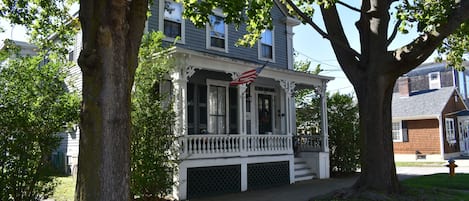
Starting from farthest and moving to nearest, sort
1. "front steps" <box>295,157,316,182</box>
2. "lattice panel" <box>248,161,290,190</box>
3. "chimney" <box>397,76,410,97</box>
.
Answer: "chimney" <box>397,76,410,97</box> → "front steps" <box>295,157,316,182</box> → "lattice panel" <box>248,161,290,190</box>

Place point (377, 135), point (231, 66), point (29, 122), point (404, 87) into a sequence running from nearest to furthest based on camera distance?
point (29, 122), point (377, 135), point (231, 66), point (404, 87)

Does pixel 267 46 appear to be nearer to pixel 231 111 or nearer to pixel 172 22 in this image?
pixel 231 111

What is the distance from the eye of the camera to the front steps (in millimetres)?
14042

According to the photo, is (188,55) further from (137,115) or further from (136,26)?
(136,26)

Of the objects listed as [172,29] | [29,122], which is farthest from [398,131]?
[29,122]

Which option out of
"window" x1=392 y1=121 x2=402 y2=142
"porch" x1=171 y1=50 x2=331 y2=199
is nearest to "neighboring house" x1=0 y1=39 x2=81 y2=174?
"porch" x1=171 y1=50 x2=331 y2=199

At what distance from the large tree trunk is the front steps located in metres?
9.93

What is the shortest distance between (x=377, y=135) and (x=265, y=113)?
7110 mm

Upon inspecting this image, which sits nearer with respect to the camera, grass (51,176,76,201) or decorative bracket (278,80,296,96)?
grass (51,176,76,201)

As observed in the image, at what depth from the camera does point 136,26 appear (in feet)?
17.5

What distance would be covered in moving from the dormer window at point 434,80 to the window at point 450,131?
6.80m

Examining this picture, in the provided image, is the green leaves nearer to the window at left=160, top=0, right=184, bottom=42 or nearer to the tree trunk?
the window at left=160, top=0, right=184, bottom=42

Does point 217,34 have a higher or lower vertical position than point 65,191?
higher

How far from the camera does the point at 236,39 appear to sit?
1524cm
